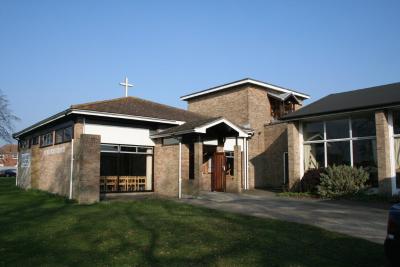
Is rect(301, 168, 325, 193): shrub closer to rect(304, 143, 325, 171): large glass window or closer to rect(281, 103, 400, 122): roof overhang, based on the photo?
rect(304, 143, 325, 171): large glass window

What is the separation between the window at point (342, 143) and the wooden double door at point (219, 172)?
4.46 metres

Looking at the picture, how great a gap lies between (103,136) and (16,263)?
36.0ft

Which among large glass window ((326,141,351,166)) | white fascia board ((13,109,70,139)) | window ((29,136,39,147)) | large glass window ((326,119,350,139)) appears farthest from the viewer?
window ((29,136,39,147))

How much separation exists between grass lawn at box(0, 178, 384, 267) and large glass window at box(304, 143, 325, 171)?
9147mm

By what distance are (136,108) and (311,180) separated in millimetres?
9668

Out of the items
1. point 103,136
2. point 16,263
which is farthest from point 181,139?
point 16,263

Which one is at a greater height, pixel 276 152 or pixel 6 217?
pixel 276 152

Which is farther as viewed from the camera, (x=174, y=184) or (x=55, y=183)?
(x=55, y=183)

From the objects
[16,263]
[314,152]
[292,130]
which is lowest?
[16,263]

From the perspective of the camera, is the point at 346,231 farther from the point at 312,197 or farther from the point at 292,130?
the point at 292,130

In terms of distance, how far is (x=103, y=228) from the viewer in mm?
9570

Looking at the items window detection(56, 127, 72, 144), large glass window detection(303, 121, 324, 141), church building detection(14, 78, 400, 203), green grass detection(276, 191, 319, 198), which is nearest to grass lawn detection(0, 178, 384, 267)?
church building detection(14, 78, 400, 203)

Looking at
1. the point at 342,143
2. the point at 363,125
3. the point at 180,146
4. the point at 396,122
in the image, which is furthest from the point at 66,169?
the point at 396,122

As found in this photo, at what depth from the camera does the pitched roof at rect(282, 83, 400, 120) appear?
1623cm
